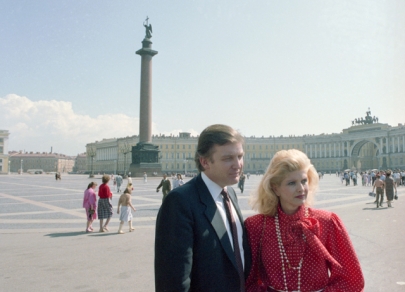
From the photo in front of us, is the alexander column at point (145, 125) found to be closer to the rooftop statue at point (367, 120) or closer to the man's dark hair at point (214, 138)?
the man's dark hair at point (214, 138)

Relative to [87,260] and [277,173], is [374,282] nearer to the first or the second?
[277,173]


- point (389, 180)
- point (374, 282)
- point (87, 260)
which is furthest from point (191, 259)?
point (389, 180)

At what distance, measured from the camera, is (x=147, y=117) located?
4034 cm

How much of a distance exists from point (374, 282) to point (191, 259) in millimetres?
3795

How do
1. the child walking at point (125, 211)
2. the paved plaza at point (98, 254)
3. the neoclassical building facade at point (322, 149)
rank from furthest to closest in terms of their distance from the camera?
the neoclassical building facade at point (322, 149)
the child walking at point (125, 211)
the paved plaza at point (98, 254)

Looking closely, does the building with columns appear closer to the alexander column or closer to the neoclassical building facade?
the neoclassical building facade

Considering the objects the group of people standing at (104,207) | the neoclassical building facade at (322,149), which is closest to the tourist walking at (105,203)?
the group of people standing at (104,207)

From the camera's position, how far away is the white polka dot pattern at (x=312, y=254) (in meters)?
2.05

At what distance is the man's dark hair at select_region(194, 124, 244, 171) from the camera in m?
2.03

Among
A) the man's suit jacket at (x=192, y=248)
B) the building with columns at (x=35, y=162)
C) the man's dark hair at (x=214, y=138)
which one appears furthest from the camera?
the building with columns at (x=35, y=162)

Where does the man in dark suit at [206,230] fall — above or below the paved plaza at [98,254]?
above

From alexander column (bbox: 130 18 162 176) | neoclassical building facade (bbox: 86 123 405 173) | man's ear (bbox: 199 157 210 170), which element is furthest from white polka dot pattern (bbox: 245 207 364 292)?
neoclassical building facade (bbox: 86 123 405 173)

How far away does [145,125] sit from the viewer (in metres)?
40.6

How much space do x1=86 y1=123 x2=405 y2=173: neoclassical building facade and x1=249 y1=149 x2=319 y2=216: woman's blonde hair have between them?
90394mm
